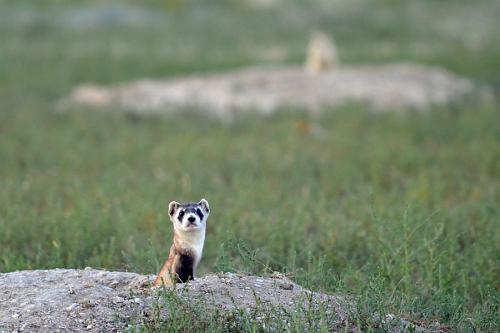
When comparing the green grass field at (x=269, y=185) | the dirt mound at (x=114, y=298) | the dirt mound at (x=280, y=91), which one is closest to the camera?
the dirt mound at (x=114, y=298)

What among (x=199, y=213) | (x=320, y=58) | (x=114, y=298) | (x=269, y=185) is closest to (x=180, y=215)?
(x=199, y=213)

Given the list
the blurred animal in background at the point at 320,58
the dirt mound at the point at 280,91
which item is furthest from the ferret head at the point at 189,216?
the blurred animal in background at the point at 320,58

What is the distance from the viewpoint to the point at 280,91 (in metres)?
16.0

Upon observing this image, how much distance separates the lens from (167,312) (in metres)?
5.22

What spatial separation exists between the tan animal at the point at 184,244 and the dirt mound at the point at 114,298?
0.09 metres

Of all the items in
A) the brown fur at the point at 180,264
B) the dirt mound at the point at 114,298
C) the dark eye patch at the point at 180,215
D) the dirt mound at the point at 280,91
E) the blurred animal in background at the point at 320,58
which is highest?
the blurred animal in background at the point at 320,58

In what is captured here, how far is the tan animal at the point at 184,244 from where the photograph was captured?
212 inches

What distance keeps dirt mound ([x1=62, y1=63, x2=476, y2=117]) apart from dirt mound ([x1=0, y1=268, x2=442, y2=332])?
935 cm

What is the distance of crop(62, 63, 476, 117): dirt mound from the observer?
15234 millimetres

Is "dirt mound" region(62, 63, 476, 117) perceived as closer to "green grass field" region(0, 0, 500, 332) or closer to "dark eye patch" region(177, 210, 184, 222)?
"green grass field" region(0, 0, 500, 332)

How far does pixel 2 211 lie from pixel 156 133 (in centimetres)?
514

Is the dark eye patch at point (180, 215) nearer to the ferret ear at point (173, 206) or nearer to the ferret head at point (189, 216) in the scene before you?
the ferret head at point (189, 216)

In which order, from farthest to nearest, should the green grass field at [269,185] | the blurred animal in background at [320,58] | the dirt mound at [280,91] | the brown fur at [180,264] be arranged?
1. the blurred animal in background at [320,58]
2. the dirt mound at [280,91]
3. the green grass field at [269,185]
4. the brown fur at [180,264]

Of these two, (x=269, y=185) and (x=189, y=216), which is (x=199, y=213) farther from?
(x=269, y=185)
